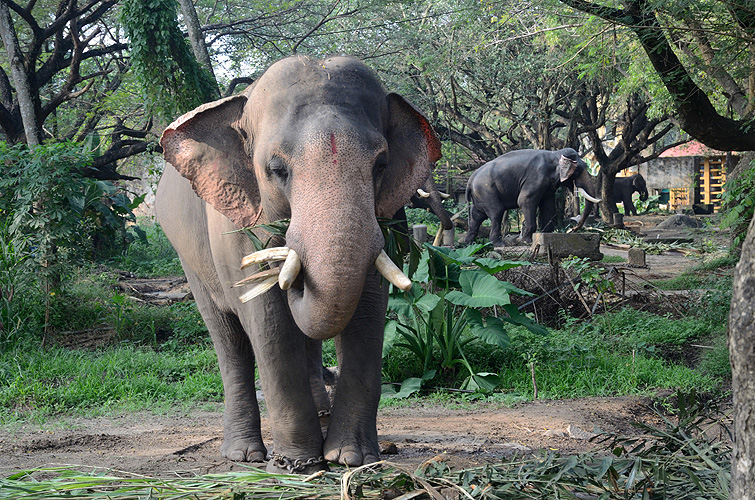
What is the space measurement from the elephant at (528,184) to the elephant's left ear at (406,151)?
11.6 metres

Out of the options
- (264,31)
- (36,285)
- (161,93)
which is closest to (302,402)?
(36,285)

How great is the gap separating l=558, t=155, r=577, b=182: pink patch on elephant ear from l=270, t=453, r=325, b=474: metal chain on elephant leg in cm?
1303

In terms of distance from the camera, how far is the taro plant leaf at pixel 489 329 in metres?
6.12

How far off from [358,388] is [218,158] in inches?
51.4

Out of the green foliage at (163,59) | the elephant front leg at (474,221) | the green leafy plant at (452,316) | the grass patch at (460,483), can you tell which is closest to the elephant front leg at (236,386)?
the grass patch at (460,483)

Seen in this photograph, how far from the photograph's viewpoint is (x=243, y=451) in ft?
14.0

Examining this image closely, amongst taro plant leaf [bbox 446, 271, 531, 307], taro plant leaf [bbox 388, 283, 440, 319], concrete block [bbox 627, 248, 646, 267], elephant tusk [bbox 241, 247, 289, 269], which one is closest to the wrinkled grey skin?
concrete block [bbox 627, 248, 646, 267]

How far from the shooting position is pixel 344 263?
2.82 metres

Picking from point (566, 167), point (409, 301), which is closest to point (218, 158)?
point (409, 301)

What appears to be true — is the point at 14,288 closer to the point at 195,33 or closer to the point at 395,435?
the point at 395,435

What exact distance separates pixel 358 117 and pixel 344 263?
0.77 metres

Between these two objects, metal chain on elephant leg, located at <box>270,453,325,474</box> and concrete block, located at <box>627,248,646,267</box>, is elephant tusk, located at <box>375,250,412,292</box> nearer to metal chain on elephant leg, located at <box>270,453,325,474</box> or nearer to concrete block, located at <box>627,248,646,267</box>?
metal chain on elephant leg, located at <box>270,453,325,474</box>

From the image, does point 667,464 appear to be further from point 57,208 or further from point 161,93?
point 161,93

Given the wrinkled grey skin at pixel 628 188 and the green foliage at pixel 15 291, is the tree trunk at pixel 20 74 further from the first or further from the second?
the wrinkled grey skin at pixel 628 188
